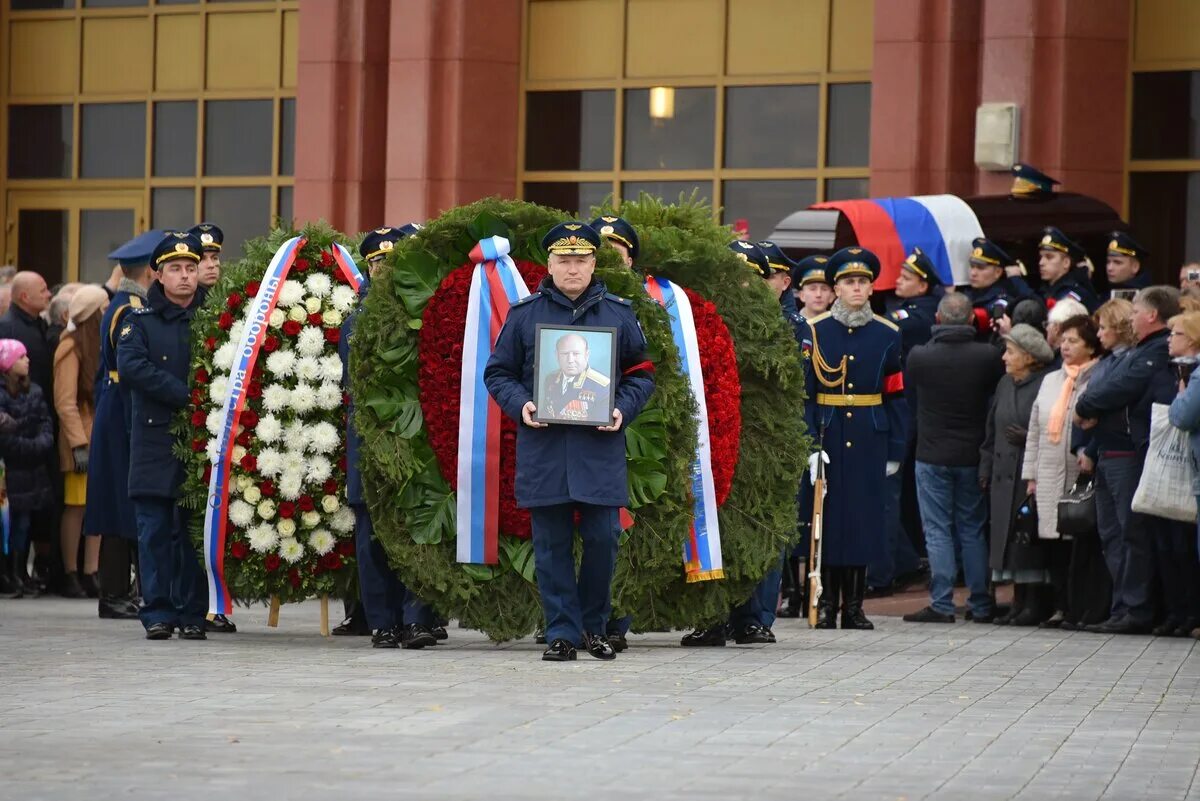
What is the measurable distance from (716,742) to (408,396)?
13.1 feet

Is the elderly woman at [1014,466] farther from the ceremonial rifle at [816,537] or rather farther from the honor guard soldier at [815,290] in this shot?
the ceremonial rifle at [816,537]

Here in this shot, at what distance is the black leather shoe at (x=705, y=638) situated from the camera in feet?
39.3

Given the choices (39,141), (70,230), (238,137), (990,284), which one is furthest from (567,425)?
(39,141)

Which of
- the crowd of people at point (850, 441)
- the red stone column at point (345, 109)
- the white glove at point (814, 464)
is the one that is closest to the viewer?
the crowd of people at point (850, 441)

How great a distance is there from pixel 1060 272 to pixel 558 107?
805 cm

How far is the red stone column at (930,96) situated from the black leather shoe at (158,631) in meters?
9.51

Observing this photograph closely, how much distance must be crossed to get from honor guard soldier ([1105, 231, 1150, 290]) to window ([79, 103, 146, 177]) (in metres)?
12.5

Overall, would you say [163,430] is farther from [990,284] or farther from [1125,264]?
[1125,264]

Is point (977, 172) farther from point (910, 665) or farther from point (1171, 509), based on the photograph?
point (910, 665)

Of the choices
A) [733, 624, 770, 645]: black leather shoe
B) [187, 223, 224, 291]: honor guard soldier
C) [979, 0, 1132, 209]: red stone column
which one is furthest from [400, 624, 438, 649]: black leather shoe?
[979, 0, 1132, 209]: red stone column

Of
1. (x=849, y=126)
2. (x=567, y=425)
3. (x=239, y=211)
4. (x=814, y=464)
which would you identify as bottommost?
(x=814, y=464)

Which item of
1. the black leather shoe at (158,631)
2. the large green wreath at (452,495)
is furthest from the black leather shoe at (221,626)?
the large green wreath at (452,495)

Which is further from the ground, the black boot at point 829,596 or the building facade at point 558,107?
the building facade at point 558,107

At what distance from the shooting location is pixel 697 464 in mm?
11734
